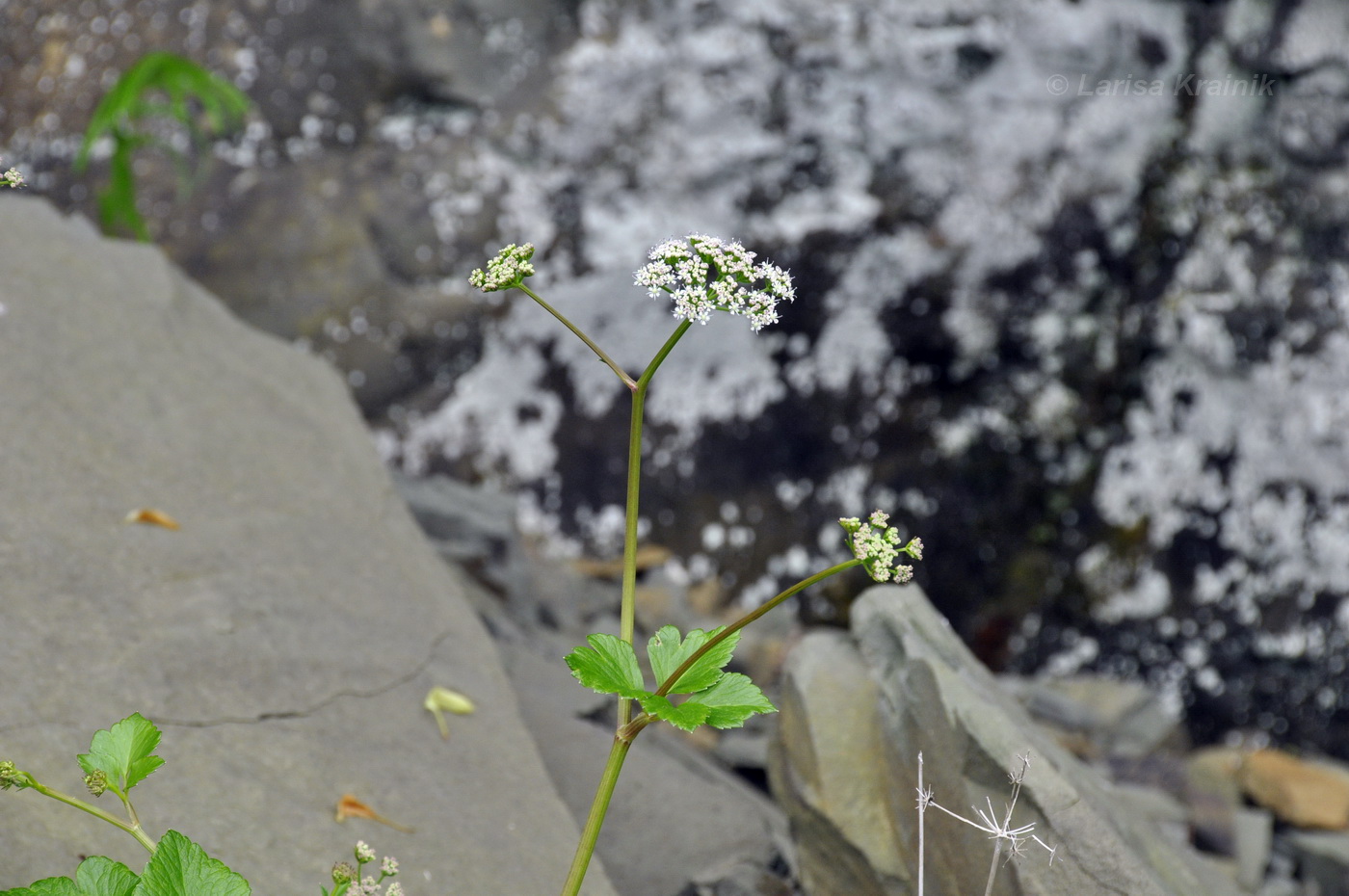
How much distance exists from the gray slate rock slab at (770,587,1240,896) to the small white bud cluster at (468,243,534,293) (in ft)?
3.58

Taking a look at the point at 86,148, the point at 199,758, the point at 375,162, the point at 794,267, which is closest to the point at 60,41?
the point at 86,148

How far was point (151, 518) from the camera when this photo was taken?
2254 millimetres

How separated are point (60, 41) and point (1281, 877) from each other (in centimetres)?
618

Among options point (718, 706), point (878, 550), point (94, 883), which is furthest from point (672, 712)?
point (94, 883)

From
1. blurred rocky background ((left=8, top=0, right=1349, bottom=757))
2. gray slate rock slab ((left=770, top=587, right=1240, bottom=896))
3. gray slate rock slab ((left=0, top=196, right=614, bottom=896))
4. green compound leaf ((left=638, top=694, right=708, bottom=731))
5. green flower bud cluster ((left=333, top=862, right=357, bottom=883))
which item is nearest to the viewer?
green compound leaf ((left=638, top=694, right=708, bottom=731))

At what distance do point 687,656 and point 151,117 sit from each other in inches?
186

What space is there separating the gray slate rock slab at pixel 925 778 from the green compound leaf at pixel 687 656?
27.7 inches

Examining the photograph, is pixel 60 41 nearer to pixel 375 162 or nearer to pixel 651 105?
pixel 375 162

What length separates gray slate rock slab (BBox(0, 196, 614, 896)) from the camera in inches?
67.8

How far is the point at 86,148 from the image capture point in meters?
4.36

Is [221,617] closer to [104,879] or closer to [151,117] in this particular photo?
[104,879]

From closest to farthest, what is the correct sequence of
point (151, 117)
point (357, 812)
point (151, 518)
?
point (357, 812) < point (151, 518) < point (151, 117)

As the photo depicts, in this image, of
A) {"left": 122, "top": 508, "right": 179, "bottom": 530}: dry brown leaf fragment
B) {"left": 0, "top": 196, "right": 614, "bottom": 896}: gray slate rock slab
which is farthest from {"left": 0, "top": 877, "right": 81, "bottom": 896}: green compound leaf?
{"left": 122, "top": 508, "right": 179, "bottom": 530}: dry brown leaf fragment

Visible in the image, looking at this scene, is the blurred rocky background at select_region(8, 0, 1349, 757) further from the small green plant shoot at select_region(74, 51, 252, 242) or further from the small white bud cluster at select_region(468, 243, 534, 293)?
the small white bud cluster at select_region(468, 243, 534, 293)
